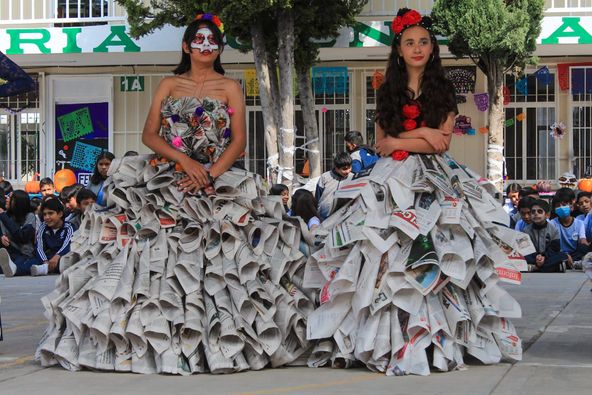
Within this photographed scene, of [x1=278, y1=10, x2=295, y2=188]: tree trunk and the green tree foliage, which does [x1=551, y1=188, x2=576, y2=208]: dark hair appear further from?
[x1=278, y1=10, x2=295, y2=188]: tree trunk

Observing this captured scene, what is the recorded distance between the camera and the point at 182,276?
586 cm

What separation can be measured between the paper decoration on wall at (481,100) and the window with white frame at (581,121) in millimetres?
1661

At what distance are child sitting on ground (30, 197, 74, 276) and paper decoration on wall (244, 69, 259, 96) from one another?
934 centimetres

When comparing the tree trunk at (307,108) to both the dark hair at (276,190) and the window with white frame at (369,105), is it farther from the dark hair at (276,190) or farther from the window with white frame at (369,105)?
the dark hair at (276,190)

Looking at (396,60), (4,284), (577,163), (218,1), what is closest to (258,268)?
(396,60)

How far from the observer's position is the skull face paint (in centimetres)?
→ 645

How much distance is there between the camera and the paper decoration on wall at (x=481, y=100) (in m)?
21.4

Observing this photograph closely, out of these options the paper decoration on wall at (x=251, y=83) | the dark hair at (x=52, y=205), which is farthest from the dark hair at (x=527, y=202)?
the paper decoration on wall at (x=251, y=83)

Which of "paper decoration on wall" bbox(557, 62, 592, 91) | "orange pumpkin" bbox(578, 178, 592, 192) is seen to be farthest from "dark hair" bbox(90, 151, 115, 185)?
"paper decoration on wall" bbox(557, 62, 592, 91)

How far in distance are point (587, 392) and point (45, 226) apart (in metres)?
9.41

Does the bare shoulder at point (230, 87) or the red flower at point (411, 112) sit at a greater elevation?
the bare shoulder at point (230, 87)

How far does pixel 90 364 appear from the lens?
5801mm

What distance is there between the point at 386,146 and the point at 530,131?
1610 cm

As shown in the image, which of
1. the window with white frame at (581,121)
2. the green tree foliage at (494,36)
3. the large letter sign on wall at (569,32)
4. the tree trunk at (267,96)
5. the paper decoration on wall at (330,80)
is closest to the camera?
the green tree foliage at (494,36)
